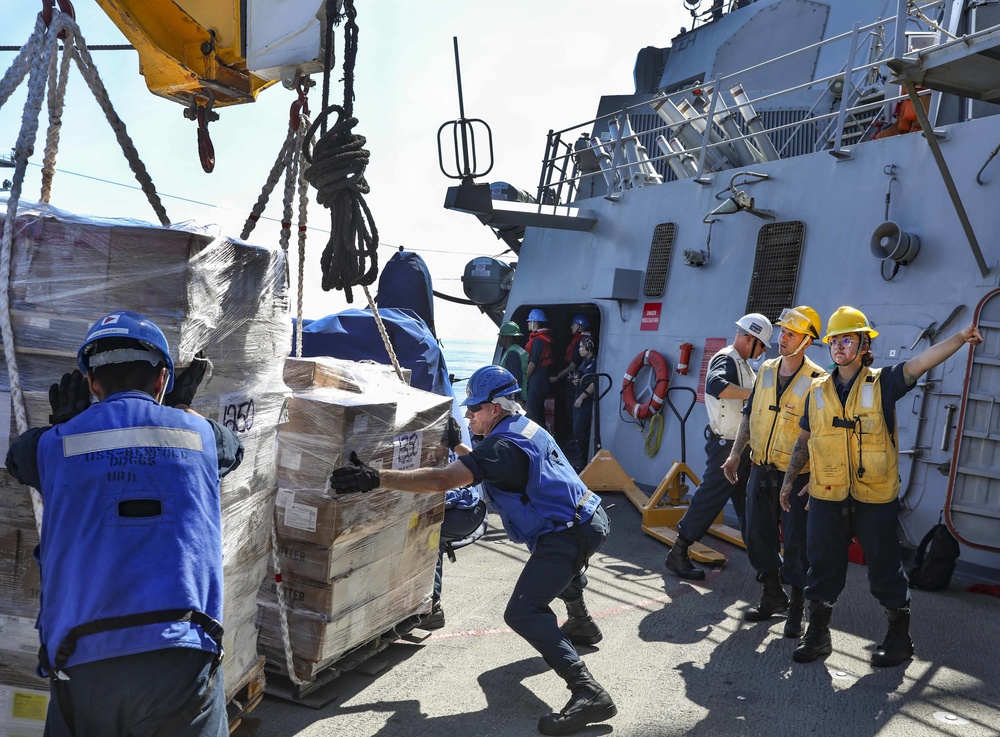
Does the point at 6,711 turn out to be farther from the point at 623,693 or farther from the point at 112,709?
the point at 623,693

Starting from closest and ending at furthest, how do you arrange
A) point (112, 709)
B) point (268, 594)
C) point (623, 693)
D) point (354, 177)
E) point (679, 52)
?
point (112, 709), point (354, 177), point (268, 594), point (623, 693), point (679, 52)

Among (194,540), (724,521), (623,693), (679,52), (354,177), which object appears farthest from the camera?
(679,52)

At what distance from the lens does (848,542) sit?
473 centimetres

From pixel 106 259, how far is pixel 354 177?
93cm

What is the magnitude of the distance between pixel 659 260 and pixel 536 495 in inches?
246

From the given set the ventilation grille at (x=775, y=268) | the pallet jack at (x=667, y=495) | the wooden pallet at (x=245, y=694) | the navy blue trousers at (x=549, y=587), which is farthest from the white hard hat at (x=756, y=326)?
the wooden pallet at (x=245, y=694)

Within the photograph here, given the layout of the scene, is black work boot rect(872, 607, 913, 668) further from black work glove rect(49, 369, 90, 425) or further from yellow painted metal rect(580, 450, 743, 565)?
black work glove rect(49, 369, 90, 425)

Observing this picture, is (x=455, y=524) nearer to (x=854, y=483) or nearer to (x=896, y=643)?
(x=854, y=483)

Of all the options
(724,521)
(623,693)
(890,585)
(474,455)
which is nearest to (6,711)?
(474,455)

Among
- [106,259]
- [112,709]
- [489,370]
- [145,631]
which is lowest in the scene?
[112,709]

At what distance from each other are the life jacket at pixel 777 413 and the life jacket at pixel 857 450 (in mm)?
413

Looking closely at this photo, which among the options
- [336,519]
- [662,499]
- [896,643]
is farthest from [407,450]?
[662,499]

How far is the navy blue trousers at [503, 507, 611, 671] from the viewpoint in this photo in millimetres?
3957

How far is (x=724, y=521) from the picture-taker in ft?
26.5
